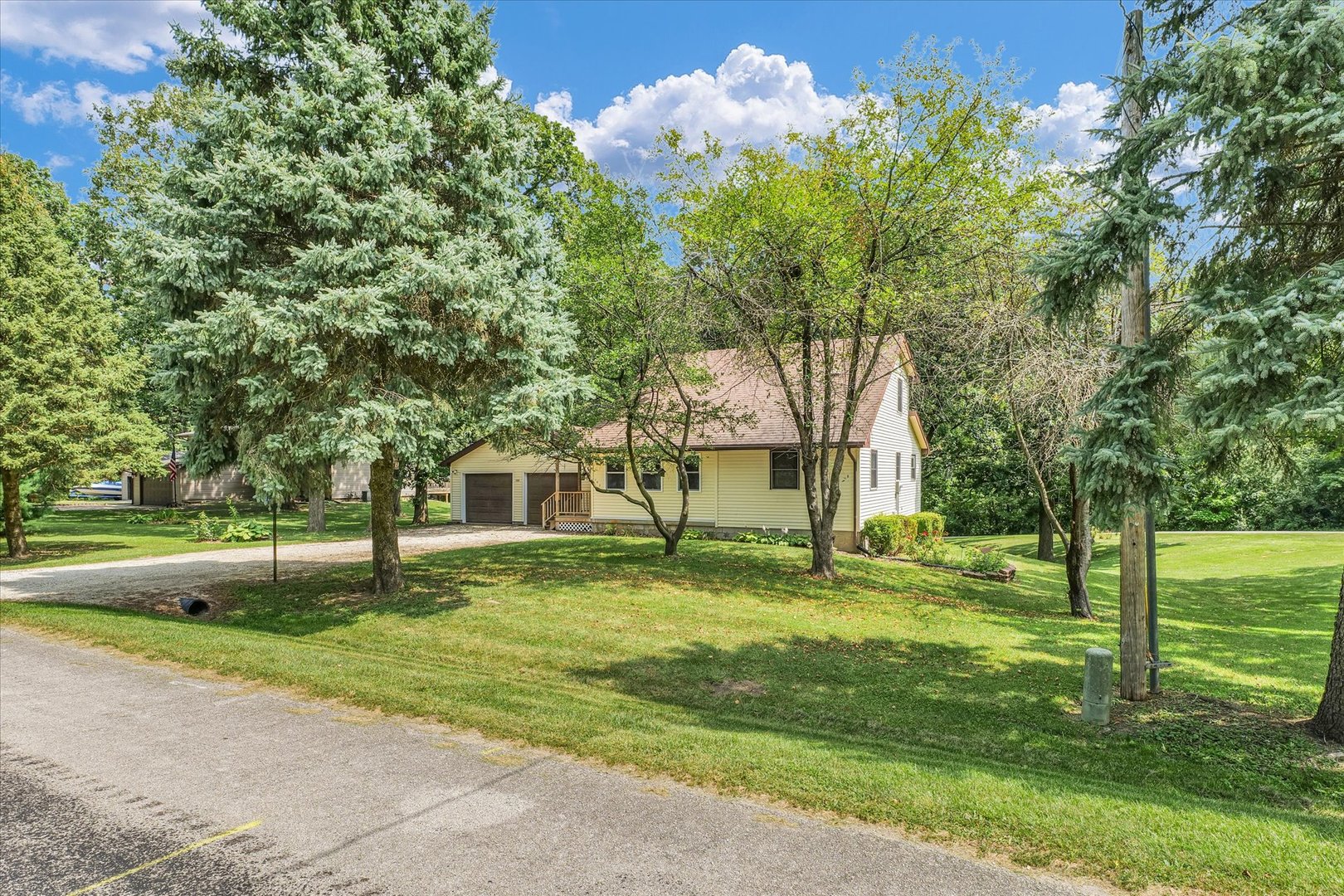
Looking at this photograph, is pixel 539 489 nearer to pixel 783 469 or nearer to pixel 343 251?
pixel 783 469

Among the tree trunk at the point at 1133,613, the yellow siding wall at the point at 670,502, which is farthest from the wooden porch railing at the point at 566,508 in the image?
the tree trunk at the point at 1133,613

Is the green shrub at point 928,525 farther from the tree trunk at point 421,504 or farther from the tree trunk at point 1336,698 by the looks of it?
the tree trunk at point 421,504

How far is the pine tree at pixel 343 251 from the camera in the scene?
9.88 m

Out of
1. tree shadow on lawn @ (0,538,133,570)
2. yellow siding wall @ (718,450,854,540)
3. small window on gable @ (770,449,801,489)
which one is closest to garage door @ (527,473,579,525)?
yellow siding wall @ (718,450,854,540)

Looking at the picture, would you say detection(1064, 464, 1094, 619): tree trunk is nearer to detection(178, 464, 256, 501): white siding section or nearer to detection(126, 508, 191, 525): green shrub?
detection(126, 508, 191, 525): green shrub

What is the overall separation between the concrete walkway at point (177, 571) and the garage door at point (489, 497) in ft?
17.2

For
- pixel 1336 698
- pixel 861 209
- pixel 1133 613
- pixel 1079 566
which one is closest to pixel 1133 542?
pixel 1133 613

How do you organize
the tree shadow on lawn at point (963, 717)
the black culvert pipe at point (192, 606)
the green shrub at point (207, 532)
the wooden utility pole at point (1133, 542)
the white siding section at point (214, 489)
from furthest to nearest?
the white siding section at point (214, 489) < the green shrub at point (207, 532) < the black culvert pipe at point (192, 606) < the wooden utility pole at point (1133, 542) < the tree shadow on lawn at point (963, 717)

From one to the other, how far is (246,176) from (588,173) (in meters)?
6.28

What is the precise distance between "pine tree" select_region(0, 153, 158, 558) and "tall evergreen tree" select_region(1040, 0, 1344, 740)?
20.9 meters

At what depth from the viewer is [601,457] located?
16516mm

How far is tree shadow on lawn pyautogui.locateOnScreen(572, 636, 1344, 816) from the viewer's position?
567 centimetres

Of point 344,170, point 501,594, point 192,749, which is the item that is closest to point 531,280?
point 344,170

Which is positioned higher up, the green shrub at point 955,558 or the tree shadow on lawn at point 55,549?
the tree shadow on lawn at point 55,549
